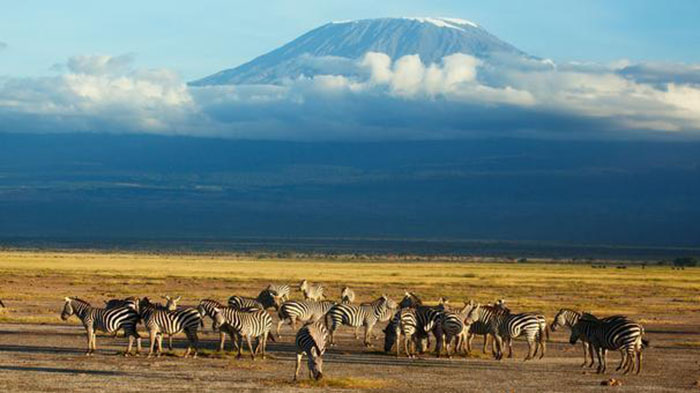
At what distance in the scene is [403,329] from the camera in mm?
29156

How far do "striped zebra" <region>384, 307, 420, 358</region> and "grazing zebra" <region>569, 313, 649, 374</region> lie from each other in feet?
12.6

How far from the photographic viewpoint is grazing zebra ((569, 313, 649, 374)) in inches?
1016

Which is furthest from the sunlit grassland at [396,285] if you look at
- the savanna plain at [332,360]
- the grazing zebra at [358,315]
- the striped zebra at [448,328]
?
the striped zebra at [448,328]

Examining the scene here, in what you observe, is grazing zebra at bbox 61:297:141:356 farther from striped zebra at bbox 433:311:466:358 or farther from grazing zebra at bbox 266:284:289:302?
grazing zebra at bbox 266:284:289:302

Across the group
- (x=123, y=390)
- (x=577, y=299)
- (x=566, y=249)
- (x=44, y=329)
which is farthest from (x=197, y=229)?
(x=123, y=390)

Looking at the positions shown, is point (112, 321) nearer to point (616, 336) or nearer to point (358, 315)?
point (358, 315)

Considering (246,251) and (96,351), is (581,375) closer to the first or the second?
(96,351)

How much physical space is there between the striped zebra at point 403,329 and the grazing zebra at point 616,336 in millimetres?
3840

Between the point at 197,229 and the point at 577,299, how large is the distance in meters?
146

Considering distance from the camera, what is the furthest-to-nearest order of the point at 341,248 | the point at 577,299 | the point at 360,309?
the point at 341,248 → the point at 577,299 → the point at 360,309

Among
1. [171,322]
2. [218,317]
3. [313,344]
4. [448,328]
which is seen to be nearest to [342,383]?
[313,344]

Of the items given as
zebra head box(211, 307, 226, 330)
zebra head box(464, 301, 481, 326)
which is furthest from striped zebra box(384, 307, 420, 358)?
zebra head box(211, 307, 226, 330)

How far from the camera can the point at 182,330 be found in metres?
28.1

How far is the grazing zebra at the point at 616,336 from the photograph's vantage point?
25.8m
